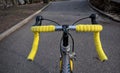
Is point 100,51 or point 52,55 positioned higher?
point 100,51

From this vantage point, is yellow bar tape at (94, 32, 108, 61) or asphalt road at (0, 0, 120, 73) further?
asphalt road at (0, 0, 120, 73)

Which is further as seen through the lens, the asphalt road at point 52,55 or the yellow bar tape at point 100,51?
the asphalt road at point 52,55

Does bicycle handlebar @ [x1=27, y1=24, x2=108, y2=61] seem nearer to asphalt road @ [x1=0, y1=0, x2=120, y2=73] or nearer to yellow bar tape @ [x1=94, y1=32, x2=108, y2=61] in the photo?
yellow bar tape @ [x1=94, y1=32, x2=108, y2=61]

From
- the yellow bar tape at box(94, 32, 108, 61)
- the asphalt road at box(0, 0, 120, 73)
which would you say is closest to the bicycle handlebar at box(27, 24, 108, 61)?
the yellow bar tape at box(94, 32, 108, 61)

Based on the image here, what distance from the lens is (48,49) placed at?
7949mm

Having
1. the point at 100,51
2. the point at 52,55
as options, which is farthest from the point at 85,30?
the point at 52,55

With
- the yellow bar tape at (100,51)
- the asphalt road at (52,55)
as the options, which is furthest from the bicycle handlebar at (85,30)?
the asphalt road at (52,55)

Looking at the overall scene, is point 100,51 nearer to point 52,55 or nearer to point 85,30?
point 85,30

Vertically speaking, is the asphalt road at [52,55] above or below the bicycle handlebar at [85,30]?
below

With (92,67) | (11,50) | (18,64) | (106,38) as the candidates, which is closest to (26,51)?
(11,50)

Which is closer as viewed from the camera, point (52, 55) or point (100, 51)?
point (100, 51)

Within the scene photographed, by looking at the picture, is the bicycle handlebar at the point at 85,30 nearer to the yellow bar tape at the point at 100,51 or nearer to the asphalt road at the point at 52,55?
the yellow bar tape at the point at 100,51

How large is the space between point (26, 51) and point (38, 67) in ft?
5.90

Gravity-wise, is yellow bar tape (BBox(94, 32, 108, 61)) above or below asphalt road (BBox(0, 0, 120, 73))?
above
